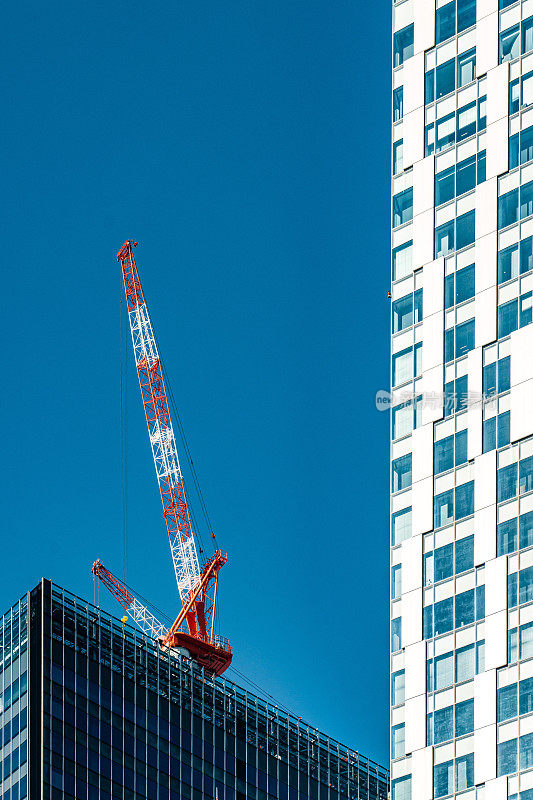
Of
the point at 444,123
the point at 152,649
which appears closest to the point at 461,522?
the point at 444,123

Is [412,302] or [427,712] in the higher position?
[412,302]

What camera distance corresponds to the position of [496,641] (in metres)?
104

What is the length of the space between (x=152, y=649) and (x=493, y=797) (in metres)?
94.5

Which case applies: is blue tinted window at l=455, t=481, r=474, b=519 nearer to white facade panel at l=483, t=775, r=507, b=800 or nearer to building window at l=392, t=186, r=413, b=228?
white facade panel at l=483, t=775, r=507, b=800

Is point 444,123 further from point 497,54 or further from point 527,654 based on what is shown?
point 527,654

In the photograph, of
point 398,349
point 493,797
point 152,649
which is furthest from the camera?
point 152,649

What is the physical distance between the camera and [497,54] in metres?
116

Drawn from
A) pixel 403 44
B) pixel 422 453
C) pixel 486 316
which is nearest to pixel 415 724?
pixel 422 453

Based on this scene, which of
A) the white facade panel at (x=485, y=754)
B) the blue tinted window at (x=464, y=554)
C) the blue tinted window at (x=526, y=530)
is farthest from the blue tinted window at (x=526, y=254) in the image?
the white facade panel at (x=485, y=754)

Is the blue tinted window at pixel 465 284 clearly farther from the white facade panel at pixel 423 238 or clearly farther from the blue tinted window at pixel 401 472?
the blue tinted window at pixel 401 472

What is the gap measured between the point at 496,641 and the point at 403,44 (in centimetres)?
3505

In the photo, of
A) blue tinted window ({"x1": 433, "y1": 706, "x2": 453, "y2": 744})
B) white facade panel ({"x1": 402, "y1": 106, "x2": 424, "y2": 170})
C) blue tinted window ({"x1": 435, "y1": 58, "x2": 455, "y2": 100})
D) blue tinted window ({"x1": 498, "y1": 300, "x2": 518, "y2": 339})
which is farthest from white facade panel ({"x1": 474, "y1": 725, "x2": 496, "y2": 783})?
blue tinted window ({"x1": 435, "y1": 58, "x2": 455, "y2": 100})

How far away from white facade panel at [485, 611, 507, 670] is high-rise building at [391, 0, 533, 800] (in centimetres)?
7

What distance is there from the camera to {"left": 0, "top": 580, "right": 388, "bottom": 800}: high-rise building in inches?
6831
